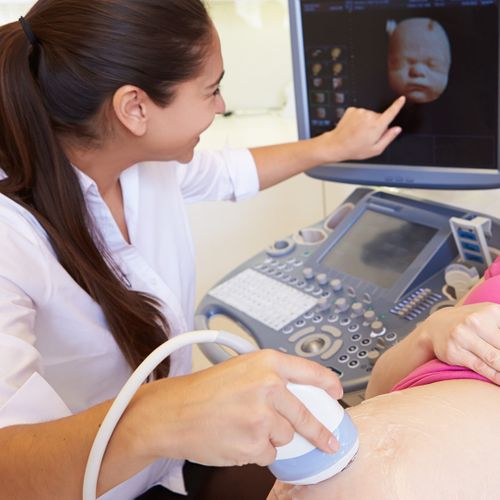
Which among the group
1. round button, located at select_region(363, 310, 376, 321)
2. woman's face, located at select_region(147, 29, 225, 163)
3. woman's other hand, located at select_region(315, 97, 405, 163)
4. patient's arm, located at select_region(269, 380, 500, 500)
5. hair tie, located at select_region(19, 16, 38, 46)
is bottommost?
round button, located at select_region(363, 310, 376, 321)

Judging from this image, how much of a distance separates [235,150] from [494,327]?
795mm

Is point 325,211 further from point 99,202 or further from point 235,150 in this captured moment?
point 99,202

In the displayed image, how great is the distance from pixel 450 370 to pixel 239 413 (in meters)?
0.33

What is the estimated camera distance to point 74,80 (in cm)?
91

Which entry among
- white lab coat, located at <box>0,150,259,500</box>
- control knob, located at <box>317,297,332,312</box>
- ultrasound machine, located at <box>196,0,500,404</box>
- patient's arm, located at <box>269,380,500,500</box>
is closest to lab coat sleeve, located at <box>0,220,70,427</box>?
white lab coat, located at <box>0,150,259,500</box>

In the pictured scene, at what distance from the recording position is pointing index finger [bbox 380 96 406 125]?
118cm

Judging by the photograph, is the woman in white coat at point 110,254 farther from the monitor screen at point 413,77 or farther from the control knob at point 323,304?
the control knob at point 323,304

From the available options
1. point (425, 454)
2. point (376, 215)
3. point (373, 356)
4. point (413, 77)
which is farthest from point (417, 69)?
point (425, 454)

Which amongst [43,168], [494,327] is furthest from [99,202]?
[494,327]

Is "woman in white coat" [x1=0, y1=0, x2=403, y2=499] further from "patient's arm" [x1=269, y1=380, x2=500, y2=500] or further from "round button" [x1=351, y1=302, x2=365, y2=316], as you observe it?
"round button" [x1=351, y1=302, x2=365, y2=316]

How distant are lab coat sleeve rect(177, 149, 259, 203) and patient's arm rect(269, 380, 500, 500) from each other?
31.3 inches

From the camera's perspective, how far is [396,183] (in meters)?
1.26

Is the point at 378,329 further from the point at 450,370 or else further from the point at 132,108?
the point at 132,108

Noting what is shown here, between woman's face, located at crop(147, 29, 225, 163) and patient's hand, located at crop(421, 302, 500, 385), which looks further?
woman's face, located at crop(147, 29, 225, 163)
